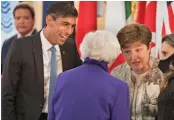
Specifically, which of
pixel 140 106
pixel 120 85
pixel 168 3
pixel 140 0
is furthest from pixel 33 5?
pixel 120 85

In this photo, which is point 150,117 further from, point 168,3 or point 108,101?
point 168,3

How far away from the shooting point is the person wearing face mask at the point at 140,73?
2436 millimetres

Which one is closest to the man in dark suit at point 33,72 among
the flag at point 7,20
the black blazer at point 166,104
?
the black blazer at point 166,104

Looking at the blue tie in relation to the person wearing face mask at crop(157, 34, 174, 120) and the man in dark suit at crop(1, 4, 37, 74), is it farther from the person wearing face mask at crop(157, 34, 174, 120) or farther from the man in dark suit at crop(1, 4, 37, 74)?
the man in dark suit at crop(1, 4, 37, 74)

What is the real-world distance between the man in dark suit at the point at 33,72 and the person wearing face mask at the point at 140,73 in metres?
0.42

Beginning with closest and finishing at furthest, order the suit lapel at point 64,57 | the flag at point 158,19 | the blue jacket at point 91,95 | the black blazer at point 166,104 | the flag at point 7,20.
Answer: the blue jacket at point 91,95 → the black blazer at point 166,104 → the suit lapel at point 64,57 → the flag at point 158,19 → the flag at point 7,20

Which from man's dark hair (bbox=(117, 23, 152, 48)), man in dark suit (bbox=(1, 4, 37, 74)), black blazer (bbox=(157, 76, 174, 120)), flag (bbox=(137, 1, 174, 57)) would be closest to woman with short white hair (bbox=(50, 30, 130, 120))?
black blazer (bbox=(157, 76, 174, 120))

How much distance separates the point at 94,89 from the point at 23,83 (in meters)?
0.83

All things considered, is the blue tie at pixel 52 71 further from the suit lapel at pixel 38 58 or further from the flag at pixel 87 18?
the flag at pixel 87 18

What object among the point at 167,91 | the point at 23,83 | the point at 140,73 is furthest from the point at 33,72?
the point at 167,91

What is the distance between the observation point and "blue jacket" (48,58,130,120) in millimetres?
1950

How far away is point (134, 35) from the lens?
2467 mm

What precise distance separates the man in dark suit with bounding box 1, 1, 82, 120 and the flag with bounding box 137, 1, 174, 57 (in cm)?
119

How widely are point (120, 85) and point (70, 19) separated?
826mm
